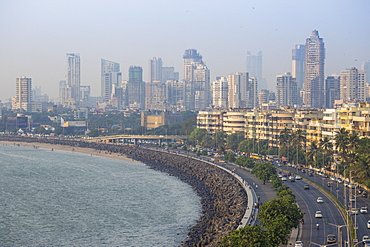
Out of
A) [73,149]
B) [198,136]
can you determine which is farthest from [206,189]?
[73,149]

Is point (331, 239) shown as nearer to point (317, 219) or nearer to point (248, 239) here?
A: point (317, 219)

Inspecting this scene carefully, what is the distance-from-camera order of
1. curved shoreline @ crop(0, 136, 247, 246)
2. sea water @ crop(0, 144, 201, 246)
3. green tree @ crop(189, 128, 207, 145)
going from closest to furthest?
curved shoreline @ crop(0, 136, 247, 246) → sea water @ crop(0, 144, 201, 246) → green tree @ crop(189, 128, 207, 145)

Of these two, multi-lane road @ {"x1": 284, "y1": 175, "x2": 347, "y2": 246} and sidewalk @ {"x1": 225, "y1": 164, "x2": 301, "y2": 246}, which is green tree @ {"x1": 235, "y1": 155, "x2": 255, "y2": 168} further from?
multi-lane road @ {"x1": 284, "y1": 175, "x2": 347, "y2": 246}

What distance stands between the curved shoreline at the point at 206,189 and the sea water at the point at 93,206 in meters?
1.01

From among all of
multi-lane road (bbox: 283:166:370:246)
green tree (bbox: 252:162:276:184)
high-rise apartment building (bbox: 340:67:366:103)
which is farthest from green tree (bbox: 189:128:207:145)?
high-rise apartment building (bbox: 340:67:366:103)

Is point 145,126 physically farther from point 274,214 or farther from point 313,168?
point 274,214

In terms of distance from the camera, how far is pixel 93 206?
168 feet

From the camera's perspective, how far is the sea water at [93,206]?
39.8m

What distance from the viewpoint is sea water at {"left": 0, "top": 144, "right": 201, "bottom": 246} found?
39812 millimetres

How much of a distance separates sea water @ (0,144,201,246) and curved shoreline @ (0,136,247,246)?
3.33 ft

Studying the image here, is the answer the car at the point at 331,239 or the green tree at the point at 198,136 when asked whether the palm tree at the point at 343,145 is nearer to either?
the car at the point at 331,239

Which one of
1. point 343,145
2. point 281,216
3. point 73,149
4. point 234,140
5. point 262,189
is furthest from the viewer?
point 73,149

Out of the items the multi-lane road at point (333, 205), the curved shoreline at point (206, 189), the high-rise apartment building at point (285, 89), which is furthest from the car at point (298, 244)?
the high-rise apartment building at point (285, 89)

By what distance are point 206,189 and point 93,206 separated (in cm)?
1147
